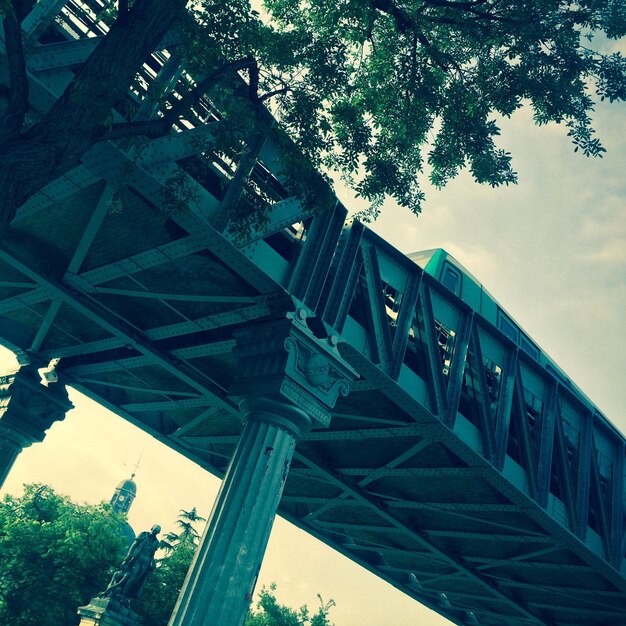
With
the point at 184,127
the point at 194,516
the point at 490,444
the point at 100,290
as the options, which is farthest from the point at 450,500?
the point at 194,516

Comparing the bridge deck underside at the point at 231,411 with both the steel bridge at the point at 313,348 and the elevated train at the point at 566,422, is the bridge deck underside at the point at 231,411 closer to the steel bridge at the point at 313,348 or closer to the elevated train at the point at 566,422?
the steel bridge at the point at 313,348

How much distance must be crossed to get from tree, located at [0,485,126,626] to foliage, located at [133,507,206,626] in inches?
115

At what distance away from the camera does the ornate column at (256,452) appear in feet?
23.5

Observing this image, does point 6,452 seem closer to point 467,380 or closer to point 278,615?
point 467,380

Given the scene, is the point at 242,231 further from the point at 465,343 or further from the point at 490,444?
the point at 490,444

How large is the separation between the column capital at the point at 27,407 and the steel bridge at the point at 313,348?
0.55 feet

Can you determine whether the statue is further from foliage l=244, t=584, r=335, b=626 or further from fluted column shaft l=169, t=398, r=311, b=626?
foliage l=244, t=584, r=335, b=626

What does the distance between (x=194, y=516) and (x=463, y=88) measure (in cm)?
4838

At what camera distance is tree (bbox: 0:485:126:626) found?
29.6 metres

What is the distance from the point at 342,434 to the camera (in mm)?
13180

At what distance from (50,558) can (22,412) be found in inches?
877

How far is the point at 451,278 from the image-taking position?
58.6 ft

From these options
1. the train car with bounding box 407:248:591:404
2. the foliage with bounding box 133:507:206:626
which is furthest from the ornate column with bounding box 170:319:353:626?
the foliage with bounding box 133:507:206:626

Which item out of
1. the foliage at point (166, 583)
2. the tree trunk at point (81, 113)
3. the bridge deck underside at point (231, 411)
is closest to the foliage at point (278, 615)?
the foliage at point (166, 583)
